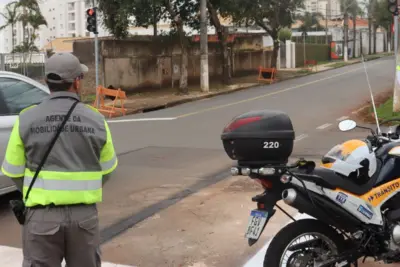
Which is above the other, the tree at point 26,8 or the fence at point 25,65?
the tree at point 26,8

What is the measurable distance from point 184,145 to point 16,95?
506 centimetres

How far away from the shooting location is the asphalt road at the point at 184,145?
21.7 feet

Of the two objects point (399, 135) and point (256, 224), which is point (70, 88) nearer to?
point (256, 224)

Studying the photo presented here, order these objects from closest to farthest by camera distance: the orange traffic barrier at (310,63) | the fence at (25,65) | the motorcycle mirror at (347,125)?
the motorcycle mirror at (347,125) → the fence at (25,65) → the orange traffic barrier at (310,63)

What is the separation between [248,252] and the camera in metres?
4.98

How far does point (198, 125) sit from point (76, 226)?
11209mm

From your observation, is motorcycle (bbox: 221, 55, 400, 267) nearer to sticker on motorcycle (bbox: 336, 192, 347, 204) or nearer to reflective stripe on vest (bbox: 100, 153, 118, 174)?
sticker on motorcycle (bbox: 336, 192, 347, 204)

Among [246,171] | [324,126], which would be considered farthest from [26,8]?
[246,171]

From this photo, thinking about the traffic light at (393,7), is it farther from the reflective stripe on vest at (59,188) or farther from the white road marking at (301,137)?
the reflective stripe on vest at (59,188)

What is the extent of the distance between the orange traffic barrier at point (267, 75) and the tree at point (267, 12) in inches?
71.7

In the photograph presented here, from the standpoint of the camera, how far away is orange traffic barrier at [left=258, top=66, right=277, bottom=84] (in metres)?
28.7

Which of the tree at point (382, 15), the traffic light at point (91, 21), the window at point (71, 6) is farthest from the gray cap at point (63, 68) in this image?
the window at point (71, 6)

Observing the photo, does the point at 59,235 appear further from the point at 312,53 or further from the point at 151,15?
the point at 312,53

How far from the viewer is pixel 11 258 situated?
4.89 meters
